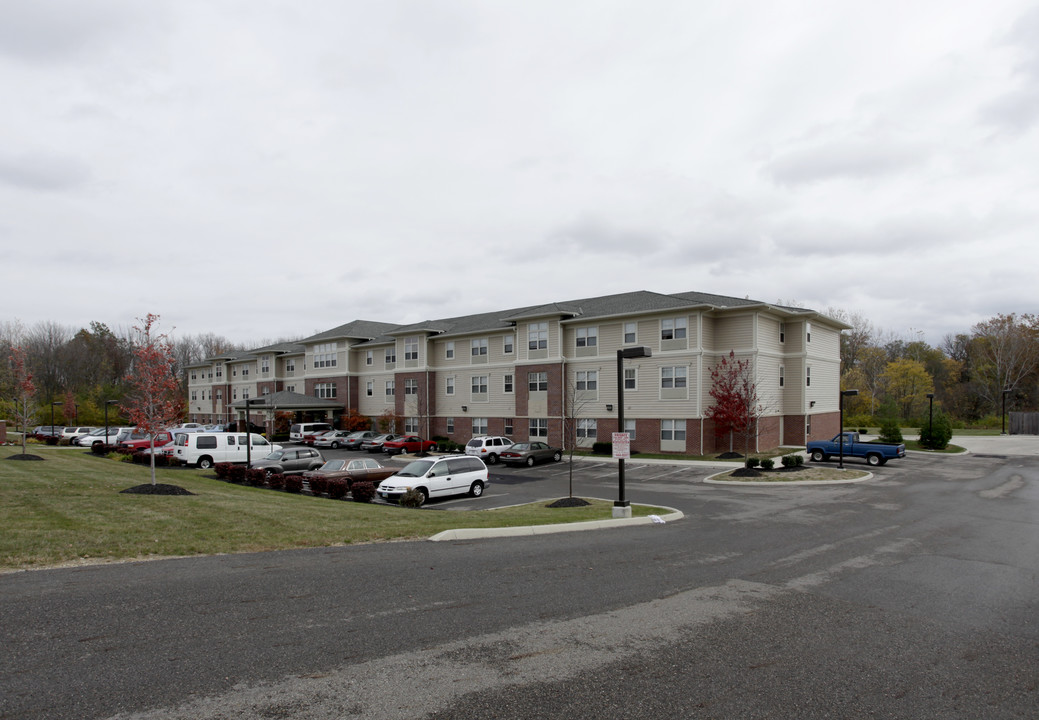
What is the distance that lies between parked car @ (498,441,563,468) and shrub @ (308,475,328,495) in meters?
14.9

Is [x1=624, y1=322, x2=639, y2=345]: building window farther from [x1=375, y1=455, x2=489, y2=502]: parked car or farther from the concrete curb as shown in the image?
the concrete curb

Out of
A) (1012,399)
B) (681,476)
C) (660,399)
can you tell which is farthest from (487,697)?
(1012,399)

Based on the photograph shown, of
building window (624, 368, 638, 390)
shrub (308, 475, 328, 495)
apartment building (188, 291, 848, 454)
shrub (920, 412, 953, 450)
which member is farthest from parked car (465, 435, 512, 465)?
shrub (920, 412, 953, 450)

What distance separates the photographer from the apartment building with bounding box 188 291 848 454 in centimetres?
3669

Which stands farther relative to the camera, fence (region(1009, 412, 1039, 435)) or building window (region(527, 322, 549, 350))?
fence (region(1009, 412, 1039, 435))

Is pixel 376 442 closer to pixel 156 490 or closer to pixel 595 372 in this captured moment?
pixel 595 372

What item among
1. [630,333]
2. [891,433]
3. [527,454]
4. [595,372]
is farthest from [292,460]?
[891,433]

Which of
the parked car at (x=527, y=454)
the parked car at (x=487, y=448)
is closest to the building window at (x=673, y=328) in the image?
the parked car at (x=527, y=454)

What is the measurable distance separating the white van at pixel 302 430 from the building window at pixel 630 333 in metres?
28.5

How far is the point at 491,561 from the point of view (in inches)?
392

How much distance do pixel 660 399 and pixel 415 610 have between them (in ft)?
104

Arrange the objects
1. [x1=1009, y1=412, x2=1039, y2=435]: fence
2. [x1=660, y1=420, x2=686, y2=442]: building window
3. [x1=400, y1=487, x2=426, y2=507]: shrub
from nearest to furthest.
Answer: [x1=400, y1=487, x2=426, y2=507]: shrub
[x1=660, y1=420, x2=686, y2=442]: building window
[x1=1009, y1=412, x2=1039, y2=435]: fence

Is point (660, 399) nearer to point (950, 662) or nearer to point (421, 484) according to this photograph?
point (421, 484)

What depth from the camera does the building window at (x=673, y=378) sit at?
3666 cm
